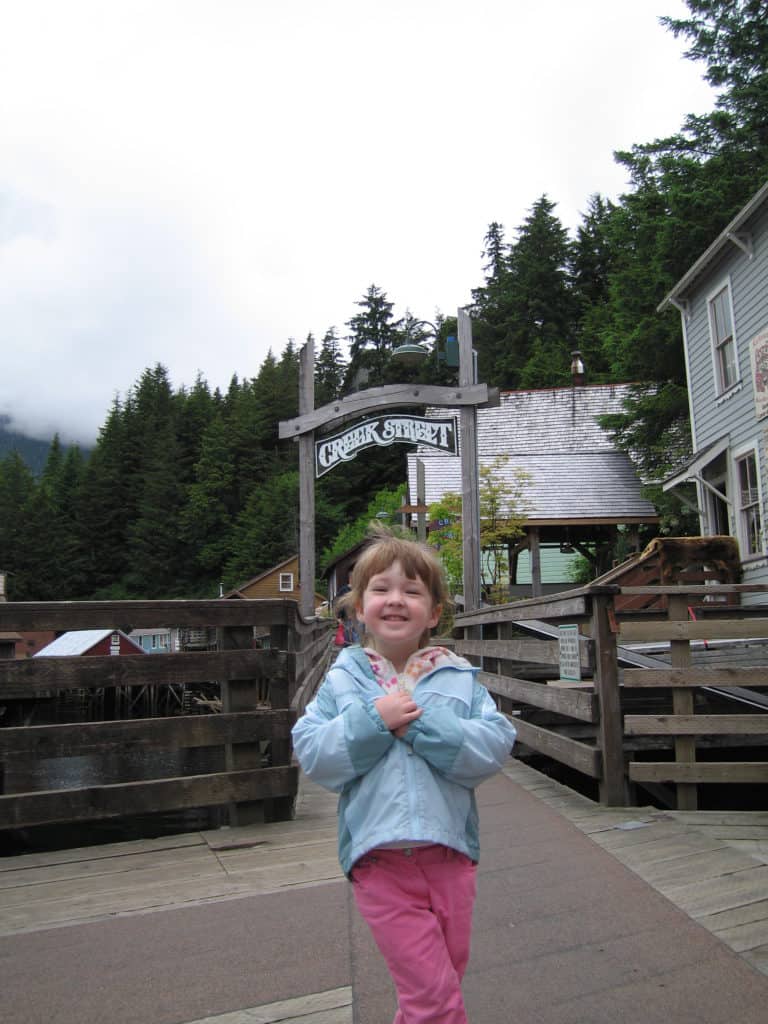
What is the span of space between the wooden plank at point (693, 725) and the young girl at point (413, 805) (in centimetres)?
283

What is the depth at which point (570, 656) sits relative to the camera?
15.9ft

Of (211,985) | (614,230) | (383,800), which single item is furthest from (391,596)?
(614,230)

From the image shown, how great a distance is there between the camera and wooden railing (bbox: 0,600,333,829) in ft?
13.1

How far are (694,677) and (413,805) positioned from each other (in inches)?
125

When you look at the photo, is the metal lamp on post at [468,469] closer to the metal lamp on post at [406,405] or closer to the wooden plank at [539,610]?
the metal lamp on post at [406,405]

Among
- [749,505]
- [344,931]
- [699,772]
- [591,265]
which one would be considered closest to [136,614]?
[344,931]

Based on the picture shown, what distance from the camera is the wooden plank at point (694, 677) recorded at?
4.59 meters

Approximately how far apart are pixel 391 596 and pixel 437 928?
759 millimetres

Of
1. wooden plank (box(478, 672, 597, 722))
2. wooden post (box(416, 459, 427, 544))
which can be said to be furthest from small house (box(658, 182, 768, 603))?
wooden plank (box(478, 672, 597, 722))

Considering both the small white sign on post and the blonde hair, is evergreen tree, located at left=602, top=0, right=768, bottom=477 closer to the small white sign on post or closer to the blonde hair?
the small white sign on post

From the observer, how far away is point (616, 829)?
4145mm

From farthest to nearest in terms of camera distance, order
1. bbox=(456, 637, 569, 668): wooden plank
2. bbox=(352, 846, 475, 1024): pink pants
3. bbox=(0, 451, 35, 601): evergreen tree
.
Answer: bbox=(0, 451, 35, 601): evergreen tree
bbox=(456, 637, 569, 668): wooden plank
bbox=(352, 846, 475, 1024): pink pants

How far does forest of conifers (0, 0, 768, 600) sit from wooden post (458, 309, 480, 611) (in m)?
11.3

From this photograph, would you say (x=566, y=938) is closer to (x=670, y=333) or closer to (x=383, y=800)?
(x=383, y=800)
